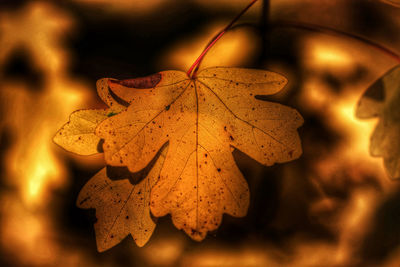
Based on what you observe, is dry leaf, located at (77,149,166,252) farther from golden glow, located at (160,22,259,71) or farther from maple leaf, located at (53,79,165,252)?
golden glow, located at (160,22,259,71)

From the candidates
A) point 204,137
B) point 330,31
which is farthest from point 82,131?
point 330,31

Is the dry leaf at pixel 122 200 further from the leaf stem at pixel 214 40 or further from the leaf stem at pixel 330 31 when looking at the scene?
the leaf stem at pixel 330 31

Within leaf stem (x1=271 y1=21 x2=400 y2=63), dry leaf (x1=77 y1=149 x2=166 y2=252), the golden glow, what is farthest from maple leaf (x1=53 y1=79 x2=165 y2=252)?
leaf stem (x1=271 y1=21 x2=400 y2=63)

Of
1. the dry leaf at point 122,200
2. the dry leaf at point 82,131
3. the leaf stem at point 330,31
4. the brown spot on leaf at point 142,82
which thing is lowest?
the dry leaf at point 122,200

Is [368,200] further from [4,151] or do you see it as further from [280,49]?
[4,151]

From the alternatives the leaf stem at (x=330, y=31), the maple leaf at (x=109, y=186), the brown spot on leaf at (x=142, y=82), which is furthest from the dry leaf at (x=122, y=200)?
the leaf stem at (x=330, y=31)

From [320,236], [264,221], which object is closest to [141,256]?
[264,221]

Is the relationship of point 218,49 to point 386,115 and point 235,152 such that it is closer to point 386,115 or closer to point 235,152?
point 235,152
